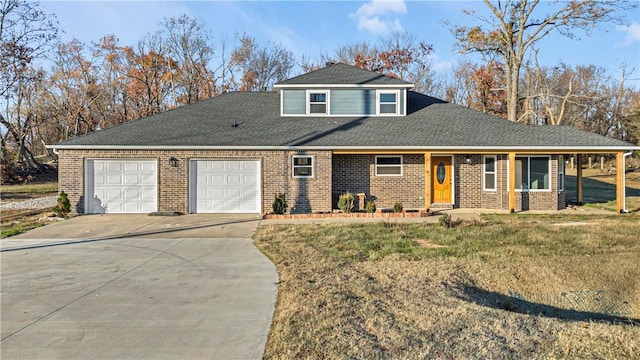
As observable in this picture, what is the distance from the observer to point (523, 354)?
13.4ft

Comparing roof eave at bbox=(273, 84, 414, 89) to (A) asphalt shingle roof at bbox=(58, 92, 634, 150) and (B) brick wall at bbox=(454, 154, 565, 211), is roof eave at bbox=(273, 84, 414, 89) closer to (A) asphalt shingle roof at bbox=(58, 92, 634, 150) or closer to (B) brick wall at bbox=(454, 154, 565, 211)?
(A) asphalt shingle roof at bbox=(58, 92, 634, 150)

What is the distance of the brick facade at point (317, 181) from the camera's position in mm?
14945

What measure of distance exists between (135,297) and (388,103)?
1390 cm

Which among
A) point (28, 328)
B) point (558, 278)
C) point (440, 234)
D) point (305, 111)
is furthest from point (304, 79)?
point (28, 328)

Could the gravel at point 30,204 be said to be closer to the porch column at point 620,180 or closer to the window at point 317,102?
the window at point 317,102

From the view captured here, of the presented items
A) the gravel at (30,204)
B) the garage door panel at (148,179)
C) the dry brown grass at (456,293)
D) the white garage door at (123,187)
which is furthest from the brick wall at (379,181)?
the gravel at (30,204)

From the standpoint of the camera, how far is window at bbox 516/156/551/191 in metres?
15.6

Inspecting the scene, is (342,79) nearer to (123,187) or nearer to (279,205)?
(279,205)

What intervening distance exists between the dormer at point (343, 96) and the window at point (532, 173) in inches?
201

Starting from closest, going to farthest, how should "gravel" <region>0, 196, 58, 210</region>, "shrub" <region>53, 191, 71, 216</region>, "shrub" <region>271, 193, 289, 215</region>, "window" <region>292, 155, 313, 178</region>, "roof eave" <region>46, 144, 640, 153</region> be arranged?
"shrub" <region>53, 191, 71, 216</region> < "shrub" <region>271, 193, 289, 215</region> < "roof eave" <region>46, 144, 640, 153</region> < "window" <region>292, 155, 313, 178</region> < "gravel" <region>0, 196, 58, 210</region>

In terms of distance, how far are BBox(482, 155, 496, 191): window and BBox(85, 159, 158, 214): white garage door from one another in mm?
12561

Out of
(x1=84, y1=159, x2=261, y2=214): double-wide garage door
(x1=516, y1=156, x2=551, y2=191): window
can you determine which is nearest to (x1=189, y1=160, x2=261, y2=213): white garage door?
(x1=84, y1=159, x2=261, y2=214): double-wide garage door

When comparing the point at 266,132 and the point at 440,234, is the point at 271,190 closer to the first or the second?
Answer: the point at 266,132

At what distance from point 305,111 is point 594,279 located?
12815 millimetres
